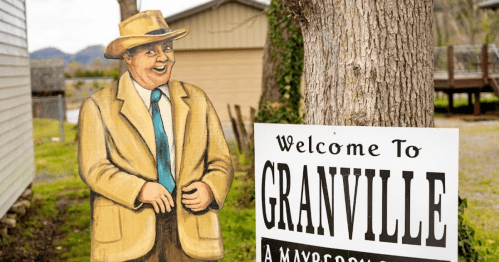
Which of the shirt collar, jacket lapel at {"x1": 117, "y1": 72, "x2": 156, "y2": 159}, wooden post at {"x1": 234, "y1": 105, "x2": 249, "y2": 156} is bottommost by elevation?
wooden post at {"x1": 234, "y1": 105, "x2": 249, "y2": 156}

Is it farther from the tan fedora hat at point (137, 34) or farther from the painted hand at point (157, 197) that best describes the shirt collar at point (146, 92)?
the painted hand at point (157, 197)

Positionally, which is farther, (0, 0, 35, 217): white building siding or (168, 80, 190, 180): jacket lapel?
(0, 0, 35, 217): white building siding

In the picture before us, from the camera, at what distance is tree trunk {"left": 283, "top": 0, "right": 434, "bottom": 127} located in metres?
2.70

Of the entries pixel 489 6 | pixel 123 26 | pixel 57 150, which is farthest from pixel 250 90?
pixel 123 26

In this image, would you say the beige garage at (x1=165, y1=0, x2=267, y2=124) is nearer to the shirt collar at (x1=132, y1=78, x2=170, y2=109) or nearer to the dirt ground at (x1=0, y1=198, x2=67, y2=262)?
the dirt ground at (x1=0, y1=198, x2=67, y2=262)

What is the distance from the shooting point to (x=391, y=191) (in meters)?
2.44

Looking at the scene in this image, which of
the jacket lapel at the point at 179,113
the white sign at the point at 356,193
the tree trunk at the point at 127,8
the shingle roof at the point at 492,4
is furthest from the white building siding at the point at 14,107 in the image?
the shingle roof at the point at 492,4

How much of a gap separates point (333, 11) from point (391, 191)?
100cm

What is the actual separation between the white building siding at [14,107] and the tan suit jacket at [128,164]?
13.5ft

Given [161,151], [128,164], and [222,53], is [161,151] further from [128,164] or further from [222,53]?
[222,53]

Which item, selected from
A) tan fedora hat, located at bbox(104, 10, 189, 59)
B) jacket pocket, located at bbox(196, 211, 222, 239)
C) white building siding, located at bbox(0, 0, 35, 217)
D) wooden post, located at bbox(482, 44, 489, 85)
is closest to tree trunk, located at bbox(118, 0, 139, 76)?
white building siding, located at bbox(0, 0, 35, 217)

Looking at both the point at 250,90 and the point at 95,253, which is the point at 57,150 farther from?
the point at 95,253

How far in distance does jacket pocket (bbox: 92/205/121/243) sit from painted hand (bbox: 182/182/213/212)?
1.42ft

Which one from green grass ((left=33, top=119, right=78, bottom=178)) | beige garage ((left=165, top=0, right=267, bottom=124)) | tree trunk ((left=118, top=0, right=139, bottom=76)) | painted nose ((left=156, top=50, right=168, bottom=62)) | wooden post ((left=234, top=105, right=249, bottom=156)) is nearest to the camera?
painted nose ((left=156, top=50, right=168, bottom=62))
